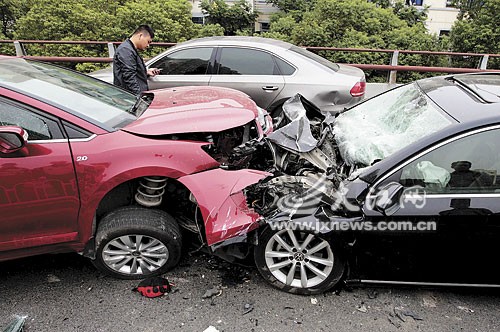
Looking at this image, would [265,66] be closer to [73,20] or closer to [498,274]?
[498,274]

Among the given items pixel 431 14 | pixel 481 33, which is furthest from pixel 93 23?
pixel 431 14

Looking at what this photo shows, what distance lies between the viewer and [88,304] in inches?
112

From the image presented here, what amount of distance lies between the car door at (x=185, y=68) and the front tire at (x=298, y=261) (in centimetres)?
343

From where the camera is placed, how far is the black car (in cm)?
251

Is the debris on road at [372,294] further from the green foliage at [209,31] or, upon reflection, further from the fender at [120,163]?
the green foliage at [209,31]

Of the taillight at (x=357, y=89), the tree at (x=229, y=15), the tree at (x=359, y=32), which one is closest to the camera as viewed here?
the taillight at (x=357, y=89)

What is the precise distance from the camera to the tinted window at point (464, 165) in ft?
8.18

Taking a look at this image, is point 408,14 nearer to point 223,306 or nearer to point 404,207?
point 404,207

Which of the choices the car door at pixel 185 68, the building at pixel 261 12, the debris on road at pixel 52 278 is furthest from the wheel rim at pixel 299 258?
the building at pixel 261 12

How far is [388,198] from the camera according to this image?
A: 8.30 feet

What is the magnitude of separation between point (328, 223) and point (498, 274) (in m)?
1.20

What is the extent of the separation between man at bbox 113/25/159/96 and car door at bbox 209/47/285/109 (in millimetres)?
1121

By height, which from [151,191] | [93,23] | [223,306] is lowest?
[223,306]

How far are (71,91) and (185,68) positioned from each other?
272 centimetres
